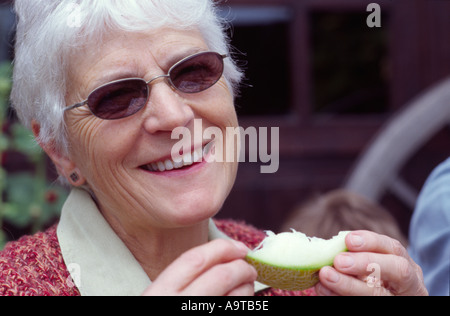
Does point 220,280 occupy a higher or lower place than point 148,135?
lower

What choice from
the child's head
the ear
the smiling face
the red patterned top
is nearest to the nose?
the smiling face

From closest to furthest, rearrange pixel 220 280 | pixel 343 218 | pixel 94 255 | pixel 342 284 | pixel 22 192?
pixel 220 280, pixel 342 284, pixel 94 255, pixel 343 218, pixel 22 192

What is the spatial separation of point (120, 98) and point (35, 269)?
0.48 m

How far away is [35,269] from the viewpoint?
4.95 feet

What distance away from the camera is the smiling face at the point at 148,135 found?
1438mm

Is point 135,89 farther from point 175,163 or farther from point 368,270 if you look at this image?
point 368,270

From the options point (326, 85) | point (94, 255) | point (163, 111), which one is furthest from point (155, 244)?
point (326, 85)

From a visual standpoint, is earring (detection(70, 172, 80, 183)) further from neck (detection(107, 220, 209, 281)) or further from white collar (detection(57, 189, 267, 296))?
neck (detection(107, 220, 209, 281))

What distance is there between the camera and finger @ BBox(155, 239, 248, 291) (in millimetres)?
1167

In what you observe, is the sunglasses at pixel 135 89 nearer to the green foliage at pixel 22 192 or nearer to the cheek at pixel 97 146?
the cheek at pixel 97 146

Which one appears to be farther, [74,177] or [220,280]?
[74,177]

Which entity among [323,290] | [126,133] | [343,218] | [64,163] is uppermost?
[126,133]

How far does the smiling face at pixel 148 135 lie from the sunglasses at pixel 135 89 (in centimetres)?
1

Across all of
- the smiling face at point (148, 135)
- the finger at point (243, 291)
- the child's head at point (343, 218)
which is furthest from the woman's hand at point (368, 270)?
the child's head at point (343, 218)
